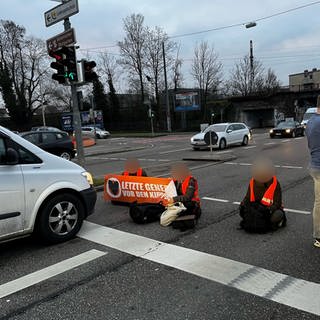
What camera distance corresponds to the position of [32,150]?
→ 523 cm

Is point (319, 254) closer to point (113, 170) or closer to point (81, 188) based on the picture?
point (81, 188)

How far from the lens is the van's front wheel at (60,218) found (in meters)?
5.18

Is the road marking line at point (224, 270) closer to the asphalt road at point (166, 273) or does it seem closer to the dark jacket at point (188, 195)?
the asphalt road at point (166, 273)

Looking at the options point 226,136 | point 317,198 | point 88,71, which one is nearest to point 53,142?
point 88,71

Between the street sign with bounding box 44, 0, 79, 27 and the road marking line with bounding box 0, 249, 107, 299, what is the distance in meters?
7.13

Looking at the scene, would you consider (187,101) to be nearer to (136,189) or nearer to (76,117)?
(76,117)

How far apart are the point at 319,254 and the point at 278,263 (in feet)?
2.00

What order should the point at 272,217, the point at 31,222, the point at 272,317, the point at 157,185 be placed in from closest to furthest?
the point at 272,317
the point at 31,222
the point at 272,217
the point at 157,185

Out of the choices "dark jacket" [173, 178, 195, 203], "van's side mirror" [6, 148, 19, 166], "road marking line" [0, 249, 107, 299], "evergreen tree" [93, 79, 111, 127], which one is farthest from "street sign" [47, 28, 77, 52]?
"evergreen tree" [93, 79, 111, 127]

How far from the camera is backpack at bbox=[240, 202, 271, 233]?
5418 millimetres

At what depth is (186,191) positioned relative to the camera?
6.14 m

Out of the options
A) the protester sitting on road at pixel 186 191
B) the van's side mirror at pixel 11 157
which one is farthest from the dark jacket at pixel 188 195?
the van's side mirror at pixel 11 157

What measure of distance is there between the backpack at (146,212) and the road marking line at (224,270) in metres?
0.53

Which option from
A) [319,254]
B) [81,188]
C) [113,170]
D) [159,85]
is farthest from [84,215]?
[159,85]
